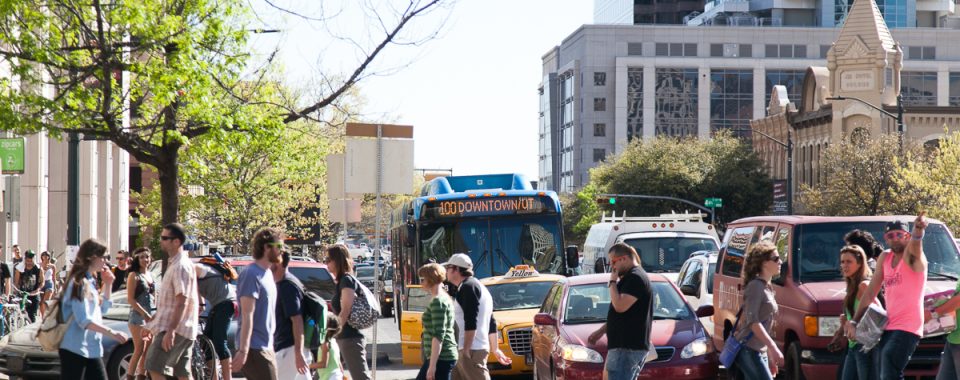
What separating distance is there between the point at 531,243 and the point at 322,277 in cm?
410

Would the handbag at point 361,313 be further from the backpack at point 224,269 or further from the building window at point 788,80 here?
the building window at point 788,80

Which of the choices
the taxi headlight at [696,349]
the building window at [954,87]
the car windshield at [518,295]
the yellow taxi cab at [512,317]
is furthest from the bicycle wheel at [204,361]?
the building window at [954,87]

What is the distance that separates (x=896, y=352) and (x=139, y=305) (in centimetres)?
735

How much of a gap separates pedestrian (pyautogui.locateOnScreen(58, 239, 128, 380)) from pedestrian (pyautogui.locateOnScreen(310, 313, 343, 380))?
5.30 feet

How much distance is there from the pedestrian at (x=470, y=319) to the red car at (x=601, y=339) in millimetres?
1987

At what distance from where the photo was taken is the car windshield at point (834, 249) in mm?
13828

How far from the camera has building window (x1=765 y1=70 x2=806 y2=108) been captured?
136625 millimetres

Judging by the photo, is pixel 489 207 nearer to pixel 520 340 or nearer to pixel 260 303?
pixel 520 340

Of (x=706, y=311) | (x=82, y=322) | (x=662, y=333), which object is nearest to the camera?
(x=82, y=322)

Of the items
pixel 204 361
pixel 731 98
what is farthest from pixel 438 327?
pixel 731 98

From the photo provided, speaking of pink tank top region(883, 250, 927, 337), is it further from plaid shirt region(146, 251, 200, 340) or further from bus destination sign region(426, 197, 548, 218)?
bus destination sign region(426, 197, 548, 218)

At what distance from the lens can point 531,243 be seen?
71.1ft

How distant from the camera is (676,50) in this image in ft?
454

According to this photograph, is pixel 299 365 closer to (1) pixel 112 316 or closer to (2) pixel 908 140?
(1) pixel 112 316
